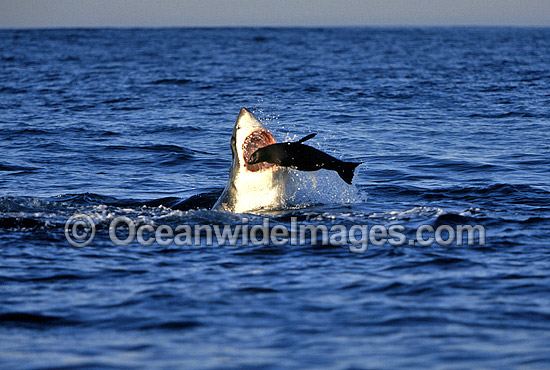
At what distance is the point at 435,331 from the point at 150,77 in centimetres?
3484

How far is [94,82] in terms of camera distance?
37.2 metres

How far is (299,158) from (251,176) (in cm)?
95

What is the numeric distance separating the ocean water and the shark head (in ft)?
0.81

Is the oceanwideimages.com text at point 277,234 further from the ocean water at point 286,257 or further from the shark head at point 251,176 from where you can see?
the shark head at point 251,176

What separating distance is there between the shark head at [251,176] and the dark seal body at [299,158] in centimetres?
49

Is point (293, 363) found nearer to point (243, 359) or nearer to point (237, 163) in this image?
point (243, 359)

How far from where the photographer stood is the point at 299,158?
10.5m

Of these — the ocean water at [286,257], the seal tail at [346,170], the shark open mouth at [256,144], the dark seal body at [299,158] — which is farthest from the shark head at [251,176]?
the seal tail at [346,170]

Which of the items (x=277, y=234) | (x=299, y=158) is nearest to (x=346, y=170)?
(x=299, y=158)

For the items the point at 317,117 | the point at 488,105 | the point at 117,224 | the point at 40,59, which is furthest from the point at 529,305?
the point at 40,59

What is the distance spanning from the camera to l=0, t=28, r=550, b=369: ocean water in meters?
6.81

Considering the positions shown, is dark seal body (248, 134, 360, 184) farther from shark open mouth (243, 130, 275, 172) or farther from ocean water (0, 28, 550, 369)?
ocean water (0, 28, 550, 369)

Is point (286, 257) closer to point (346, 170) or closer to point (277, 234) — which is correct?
point (277, 234)

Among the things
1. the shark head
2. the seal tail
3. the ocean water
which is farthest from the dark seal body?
the ocean water
